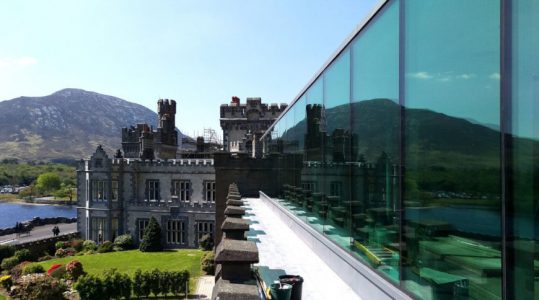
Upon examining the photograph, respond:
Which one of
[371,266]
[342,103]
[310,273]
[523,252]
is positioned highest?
[342,103]

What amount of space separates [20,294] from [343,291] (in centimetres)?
2009

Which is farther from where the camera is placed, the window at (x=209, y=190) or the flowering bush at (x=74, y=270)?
the window at (x=209, y=190)

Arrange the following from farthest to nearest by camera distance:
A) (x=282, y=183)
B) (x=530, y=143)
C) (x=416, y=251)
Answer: (x=282, y=183) → (x=416, y=251) → (x=530, y=143)

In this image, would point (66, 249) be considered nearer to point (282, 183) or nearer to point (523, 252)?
point (282, 183)

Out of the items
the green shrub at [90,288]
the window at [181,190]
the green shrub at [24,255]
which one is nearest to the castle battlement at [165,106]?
the window at [181,190]

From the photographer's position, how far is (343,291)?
5.31 m

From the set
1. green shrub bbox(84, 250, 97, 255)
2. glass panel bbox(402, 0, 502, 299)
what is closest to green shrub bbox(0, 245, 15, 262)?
green shrub bbox(84, 250, 97, 255)

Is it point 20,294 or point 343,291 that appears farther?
point 20,294

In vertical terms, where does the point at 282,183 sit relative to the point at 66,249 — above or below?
above

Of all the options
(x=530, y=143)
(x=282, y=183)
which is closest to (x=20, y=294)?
(x=282, y=183)

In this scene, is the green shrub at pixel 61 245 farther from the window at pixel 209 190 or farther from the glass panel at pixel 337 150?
the glass panel at pixel 337 150

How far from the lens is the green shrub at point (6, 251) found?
3189 cm

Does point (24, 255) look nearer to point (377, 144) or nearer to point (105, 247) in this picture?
point (105, 247)

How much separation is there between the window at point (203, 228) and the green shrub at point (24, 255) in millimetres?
13647
